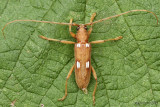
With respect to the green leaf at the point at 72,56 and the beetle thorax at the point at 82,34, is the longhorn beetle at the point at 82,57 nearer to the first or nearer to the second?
the beetle thorax at the point at 82,34

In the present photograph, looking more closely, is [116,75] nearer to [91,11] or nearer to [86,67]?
[86,67]

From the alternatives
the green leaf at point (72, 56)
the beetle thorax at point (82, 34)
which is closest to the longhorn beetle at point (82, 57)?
the beetle thorax at point (82, 34)

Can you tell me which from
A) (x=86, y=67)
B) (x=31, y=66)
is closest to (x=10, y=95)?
(x=31, y=66)

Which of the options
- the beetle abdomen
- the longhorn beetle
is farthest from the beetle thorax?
the beetle abdomen

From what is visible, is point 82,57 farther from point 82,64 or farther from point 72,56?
point 72,56

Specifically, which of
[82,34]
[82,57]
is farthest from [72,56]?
[82,34]

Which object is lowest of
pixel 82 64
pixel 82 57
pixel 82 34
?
pixel 82 64
